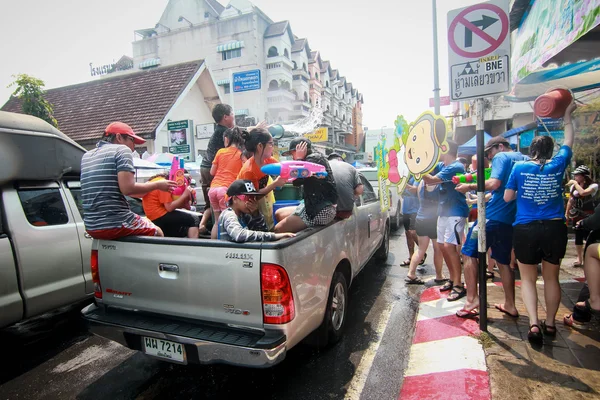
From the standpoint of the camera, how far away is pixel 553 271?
3.18m

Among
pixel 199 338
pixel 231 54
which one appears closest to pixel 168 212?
pixel 199 338

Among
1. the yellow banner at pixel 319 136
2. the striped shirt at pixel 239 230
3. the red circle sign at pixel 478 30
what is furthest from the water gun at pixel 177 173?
the yellow banner at pixel 319 136

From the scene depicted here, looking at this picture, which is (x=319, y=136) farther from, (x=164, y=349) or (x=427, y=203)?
(x=164, y=349)

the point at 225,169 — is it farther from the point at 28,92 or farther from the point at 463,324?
the point at 28,92

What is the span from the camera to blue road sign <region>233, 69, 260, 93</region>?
42.8 feet

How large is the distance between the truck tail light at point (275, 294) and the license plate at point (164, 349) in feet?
2.17

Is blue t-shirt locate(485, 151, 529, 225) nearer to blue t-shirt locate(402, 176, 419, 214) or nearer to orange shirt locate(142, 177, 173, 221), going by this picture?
blue t-shirt locate(402, 176, 419, 214)

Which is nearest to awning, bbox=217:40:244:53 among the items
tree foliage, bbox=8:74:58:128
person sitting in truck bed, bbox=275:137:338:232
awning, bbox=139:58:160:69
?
awning, bbox=139:58:160:69

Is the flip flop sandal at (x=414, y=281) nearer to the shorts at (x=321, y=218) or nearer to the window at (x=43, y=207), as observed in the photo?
the shorts at (x=321, y=218)

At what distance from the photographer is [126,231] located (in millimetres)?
2973

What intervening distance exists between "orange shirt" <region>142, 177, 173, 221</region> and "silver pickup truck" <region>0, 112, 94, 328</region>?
809 mm

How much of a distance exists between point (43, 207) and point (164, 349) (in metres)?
2.36

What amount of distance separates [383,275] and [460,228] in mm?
1772

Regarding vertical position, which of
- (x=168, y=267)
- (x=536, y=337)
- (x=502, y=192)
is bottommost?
(x=536, y=337)
